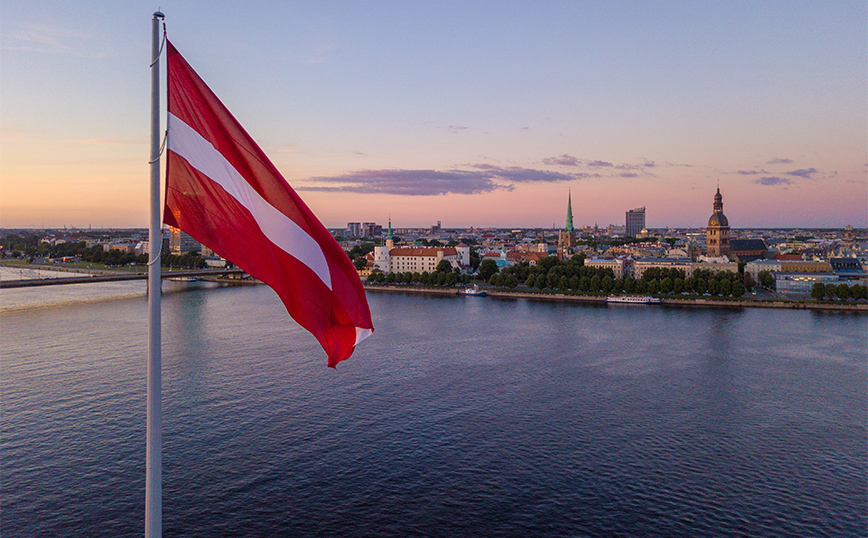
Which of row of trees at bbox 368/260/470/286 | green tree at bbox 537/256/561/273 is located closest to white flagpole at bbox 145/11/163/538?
row of trees at bbox 368/260/470/286

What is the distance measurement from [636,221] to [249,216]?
10037cm

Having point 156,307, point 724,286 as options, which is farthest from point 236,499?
point 724,286

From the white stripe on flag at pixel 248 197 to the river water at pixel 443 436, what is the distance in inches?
161

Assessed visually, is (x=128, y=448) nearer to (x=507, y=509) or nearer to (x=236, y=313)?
(x=507, y=509)

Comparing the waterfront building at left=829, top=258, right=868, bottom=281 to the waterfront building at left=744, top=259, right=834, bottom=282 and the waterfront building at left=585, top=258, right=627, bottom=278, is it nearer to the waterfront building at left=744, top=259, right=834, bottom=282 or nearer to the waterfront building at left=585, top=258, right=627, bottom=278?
the waterfront building at left=744, top=259, right=834, bottom=282

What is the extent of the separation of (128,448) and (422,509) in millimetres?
3672

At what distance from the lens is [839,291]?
20.4 metres

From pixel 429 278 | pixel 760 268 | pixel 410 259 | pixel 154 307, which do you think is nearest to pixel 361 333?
pixel 154 307

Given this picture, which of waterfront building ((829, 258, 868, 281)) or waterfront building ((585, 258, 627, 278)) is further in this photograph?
waterfront building ((585, 258, 627, 278))

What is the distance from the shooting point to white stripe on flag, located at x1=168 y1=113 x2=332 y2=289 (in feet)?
5.08

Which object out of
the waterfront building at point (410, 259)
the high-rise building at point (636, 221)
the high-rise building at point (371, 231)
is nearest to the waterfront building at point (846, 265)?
the waterfront building at point (410, 259)

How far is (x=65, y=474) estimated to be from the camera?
6043mm

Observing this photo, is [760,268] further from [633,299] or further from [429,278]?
[429,278]

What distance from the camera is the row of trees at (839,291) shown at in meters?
20.2
